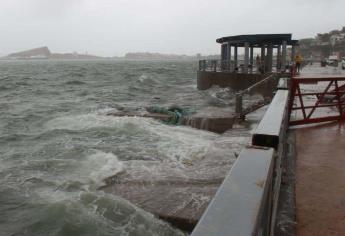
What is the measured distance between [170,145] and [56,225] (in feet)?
15.8

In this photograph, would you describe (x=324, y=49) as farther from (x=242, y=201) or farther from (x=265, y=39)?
(x=242, y=201)

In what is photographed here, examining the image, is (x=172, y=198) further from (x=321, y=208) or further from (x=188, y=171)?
(x=321, y=208)

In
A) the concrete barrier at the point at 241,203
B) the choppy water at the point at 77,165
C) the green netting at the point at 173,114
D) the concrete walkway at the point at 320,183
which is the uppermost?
the concrete barrier at the point at 241,203

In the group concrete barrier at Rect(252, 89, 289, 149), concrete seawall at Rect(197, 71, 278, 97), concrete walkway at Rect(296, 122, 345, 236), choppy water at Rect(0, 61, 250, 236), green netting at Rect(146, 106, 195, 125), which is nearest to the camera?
concrete barrier at Rect(252, 89, 289, 149)

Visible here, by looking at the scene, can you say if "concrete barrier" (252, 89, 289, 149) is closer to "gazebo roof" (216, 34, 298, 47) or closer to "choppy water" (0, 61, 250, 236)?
"choppy water" (0, 61, 250, 236)

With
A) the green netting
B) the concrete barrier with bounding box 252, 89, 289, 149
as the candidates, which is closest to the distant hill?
the green netting

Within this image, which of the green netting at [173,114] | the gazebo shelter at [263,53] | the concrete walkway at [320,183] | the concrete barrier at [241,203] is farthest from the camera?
the gazebo shelter at [263,53]

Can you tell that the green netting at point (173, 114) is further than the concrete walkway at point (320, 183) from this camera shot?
Yes

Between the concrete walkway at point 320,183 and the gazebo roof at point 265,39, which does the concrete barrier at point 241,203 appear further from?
the gazebo roof at point 265,39

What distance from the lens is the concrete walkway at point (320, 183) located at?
3182 millimetres

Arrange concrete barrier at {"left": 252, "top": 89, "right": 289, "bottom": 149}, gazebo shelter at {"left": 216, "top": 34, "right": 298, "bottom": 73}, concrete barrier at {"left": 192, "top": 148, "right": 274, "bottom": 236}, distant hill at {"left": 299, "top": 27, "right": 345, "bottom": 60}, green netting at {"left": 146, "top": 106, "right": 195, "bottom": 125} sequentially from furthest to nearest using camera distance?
distant hill at {"left": 299, "top": 27, "right": 345, "bottom": 60}
gazebo shelter at {"left": 216, "top": 34, "right": 298, "bottom": 73}
green netting at {"left": 146, "top": 106, "right": 195, "bottom": 125}
concrete barrier at {"left": 252, "top": 89, "right": 289, "bottom": 149}
concrete barrier at {"left": 192, "top": 148, "right": 274, "bottom": 236}

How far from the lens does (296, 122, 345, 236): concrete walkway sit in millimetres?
3182

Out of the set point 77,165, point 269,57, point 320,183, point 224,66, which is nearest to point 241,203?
Answer: point 320,183

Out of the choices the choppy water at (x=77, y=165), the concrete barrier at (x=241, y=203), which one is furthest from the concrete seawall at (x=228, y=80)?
the concrete barrier at (x=241, y=203)
